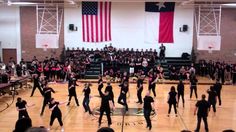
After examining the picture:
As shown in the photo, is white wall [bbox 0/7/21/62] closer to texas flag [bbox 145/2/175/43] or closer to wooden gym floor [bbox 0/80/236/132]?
wooden gym floor [bbox 0/80/236/132]

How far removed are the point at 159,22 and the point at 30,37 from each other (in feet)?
47.8

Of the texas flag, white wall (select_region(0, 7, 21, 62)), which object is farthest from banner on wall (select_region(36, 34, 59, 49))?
the texas flag

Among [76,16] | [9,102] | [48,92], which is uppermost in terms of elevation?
[76,16]

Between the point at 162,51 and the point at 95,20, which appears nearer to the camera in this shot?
the point at 162,51

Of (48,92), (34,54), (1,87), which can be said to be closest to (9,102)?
(1,87)

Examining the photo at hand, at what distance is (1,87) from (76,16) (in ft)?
53.1

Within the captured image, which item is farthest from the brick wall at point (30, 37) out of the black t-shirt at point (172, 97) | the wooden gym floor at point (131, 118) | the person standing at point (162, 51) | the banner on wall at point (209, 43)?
the black t-shirt at point (172, 97)

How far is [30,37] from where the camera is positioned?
114 ft

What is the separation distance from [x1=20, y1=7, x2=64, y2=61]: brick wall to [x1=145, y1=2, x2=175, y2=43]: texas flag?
32.2 feet

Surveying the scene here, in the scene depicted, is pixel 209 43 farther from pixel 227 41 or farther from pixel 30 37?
pixel 30 37

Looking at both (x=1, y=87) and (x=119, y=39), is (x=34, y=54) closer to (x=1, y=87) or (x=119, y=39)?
(x=119, y=39)

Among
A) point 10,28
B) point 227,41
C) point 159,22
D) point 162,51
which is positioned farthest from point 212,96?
point 10,28

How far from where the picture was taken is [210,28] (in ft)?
112

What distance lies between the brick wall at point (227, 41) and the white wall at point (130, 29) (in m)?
1.78
